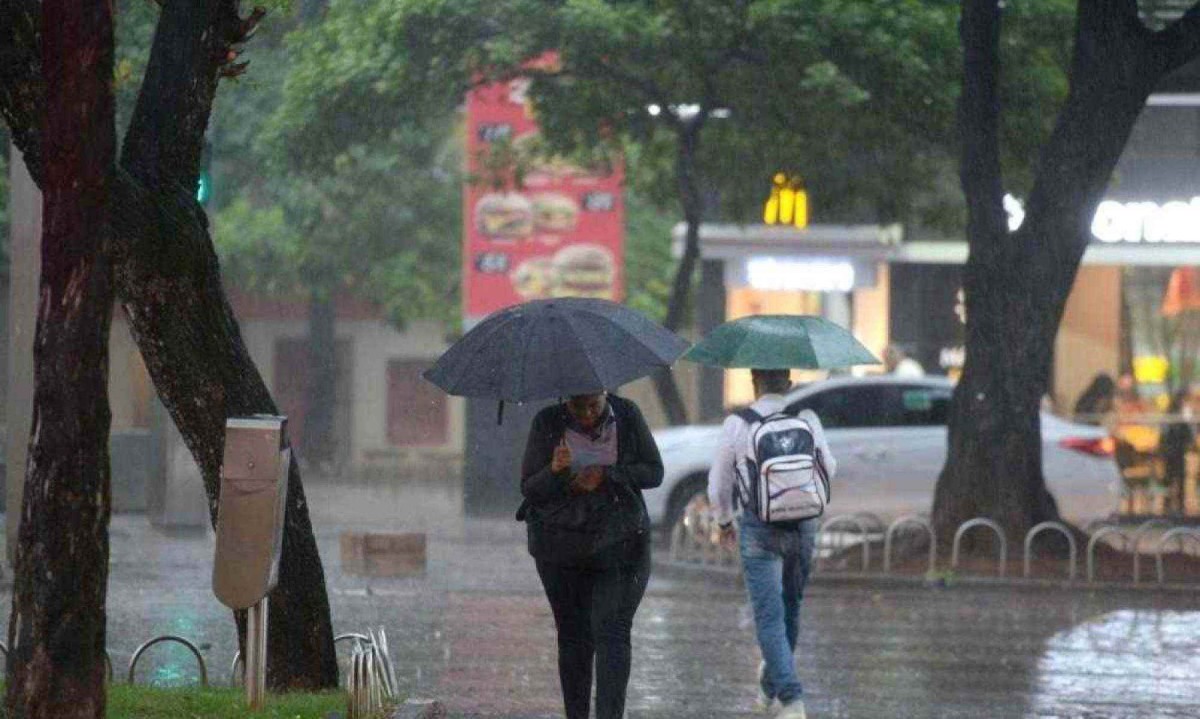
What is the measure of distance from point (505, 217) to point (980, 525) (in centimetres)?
898

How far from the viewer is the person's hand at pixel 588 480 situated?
8.35 metres

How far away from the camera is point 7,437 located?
651 inches

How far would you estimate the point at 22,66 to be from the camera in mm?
8070

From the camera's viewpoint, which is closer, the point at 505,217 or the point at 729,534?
the point at 729,534

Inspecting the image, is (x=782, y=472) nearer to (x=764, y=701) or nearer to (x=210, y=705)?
(x=764, y=701)

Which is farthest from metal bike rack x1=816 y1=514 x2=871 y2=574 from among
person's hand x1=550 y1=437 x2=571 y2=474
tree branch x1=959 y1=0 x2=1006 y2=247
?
person's hand x1=550 y1=437 x2=571 y2=474

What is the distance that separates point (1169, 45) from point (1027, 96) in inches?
144

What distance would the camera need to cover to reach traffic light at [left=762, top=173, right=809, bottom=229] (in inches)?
989

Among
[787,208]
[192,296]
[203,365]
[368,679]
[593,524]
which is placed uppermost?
[787,208]

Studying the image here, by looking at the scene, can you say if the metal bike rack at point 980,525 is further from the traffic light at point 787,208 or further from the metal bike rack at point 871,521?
the traffic light at point 787,208

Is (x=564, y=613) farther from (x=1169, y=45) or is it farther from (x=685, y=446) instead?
(x=685, y=446)

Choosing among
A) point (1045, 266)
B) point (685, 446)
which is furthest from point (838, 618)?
point (685, 446)

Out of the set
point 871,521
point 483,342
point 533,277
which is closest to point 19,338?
point 871,521

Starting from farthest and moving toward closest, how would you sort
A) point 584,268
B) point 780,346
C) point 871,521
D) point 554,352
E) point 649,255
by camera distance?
point 649,255
point 584,268
point 871,521
point 780,346
point 554,352
